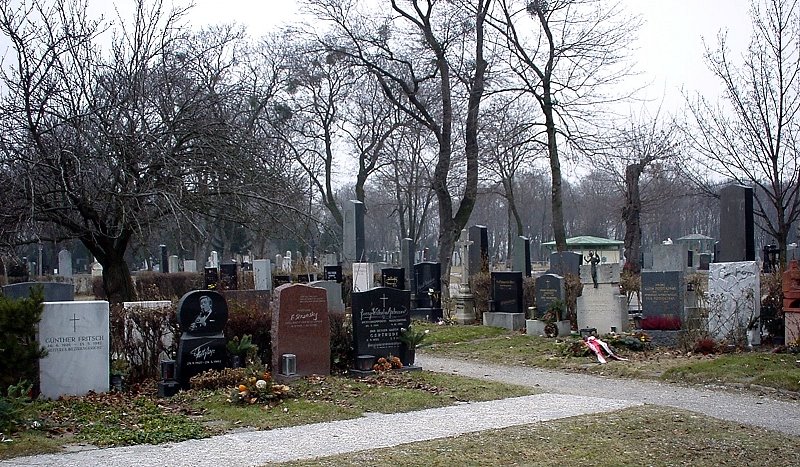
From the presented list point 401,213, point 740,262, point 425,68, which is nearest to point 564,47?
point 425,68

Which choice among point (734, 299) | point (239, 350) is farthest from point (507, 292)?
point (239, 350)

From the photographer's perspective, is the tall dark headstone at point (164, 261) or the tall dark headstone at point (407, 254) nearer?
the tall dark headstone at point (407, 254)

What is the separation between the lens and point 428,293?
24.3 m

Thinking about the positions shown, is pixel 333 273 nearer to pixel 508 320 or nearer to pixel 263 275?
pixel 263 275

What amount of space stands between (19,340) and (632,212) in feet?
93.3

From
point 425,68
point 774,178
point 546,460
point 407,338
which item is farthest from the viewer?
point 425,68

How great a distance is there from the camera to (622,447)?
26.3 ft

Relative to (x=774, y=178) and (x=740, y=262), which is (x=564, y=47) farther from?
(x=740, y=262)

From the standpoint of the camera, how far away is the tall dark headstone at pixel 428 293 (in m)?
23.7

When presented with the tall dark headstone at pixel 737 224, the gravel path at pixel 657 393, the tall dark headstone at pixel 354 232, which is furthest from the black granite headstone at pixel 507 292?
the tall dark headstone at pixel 354 232

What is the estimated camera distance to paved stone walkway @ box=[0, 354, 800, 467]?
772 centimetres

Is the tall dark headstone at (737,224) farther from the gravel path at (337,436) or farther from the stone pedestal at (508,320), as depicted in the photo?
the gravel path at (337,436)

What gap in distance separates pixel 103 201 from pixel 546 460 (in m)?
10.2

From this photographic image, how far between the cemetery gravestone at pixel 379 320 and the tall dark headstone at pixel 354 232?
15069 mm
